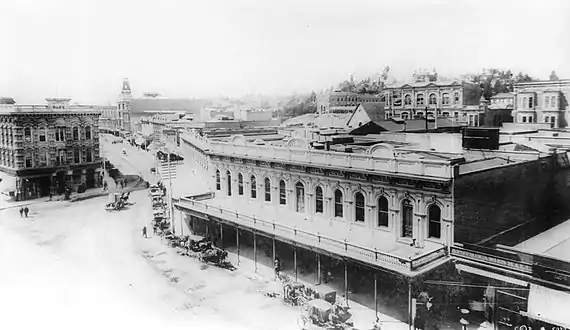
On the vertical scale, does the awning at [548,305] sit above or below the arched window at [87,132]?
below

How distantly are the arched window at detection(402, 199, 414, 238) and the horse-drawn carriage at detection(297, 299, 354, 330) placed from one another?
1.79 metres

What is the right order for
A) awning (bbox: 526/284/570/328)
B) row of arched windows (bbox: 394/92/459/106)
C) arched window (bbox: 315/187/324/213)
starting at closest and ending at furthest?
awning (bbox: 526/284/570/328)
row of arched windows (bbox: 394/92/459/106)
arched window (bbox: 315/187/324/213)

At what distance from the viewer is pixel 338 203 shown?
10.6 meters

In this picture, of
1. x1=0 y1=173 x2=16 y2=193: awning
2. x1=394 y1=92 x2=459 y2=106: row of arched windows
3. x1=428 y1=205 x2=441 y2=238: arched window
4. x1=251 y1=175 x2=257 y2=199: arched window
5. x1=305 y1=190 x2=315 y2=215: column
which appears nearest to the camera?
x1=428 y1=205 x2=441 y2=238: arched window

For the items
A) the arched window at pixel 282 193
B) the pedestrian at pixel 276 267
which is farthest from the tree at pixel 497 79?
the pedestrian at pixel 276 267

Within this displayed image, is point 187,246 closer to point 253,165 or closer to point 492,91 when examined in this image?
point 253,165

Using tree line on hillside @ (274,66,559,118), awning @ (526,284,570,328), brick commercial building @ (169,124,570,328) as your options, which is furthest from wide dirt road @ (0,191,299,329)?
awning @ (526,284,570,328)

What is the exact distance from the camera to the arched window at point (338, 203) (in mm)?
10547

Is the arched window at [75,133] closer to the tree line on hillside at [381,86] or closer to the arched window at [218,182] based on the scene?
the arched window at [218,182]

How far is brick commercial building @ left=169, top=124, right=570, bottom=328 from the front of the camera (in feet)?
29.3

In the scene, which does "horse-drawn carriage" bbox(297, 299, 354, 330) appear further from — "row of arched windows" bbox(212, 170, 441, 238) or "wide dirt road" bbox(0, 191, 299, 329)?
"row of arched windows" bbox(212, 170, 441, 238)

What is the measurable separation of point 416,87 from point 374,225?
2.73 m

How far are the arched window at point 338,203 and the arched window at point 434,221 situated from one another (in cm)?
198

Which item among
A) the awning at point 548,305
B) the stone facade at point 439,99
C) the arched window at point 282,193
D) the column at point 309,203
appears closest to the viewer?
the awning at point 548,305
